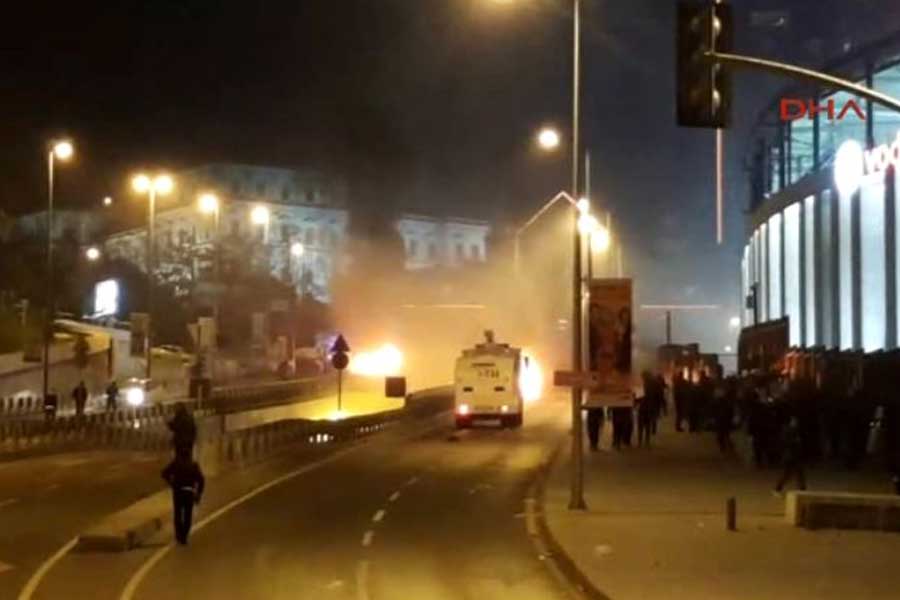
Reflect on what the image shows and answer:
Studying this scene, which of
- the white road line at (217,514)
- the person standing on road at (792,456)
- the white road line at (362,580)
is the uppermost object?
the person standing on road at (792,456)

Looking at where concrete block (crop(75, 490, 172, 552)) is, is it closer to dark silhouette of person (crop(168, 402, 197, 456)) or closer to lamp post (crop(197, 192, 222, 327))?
dark silhouette of person (crop(168, 402, 197, 456))

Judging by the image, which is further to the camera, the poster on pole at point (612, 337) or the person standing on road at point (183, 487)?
the poster on pole at point (612, 337)

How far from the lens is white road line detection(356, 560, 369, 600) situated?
1703 cm

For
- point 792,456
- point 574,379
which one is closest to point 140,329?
point 792,456

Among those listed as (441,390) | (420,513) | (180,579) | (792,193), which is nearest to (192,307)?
(441,390)

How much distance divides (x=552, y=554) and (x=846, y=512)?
16.4ft

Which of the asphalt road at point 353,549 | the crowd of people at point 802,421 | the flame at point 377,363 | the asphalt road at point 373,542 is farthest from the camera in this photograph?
the flame at point 377,363

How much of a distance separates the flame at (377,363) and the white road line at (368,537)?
6249cm

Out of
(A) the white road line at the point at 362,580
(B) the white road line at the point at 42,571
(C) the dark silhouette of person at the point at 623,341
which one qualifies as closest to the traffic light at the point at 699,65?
(A) the white road line at the point at 362,580

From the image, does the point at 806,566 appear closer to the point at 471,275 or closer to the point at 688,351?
the point at 688,351

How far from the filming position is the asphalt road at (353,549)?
17578mm

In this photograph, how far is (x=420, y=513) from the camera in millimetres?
27734

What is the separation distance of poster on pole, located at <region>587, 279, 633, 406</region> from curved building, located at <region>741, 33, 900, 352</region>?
90.5 feet

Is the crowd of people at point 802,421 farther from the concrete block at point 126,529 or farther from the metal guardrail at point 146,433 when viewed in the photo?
the concrete block at point 126,529
